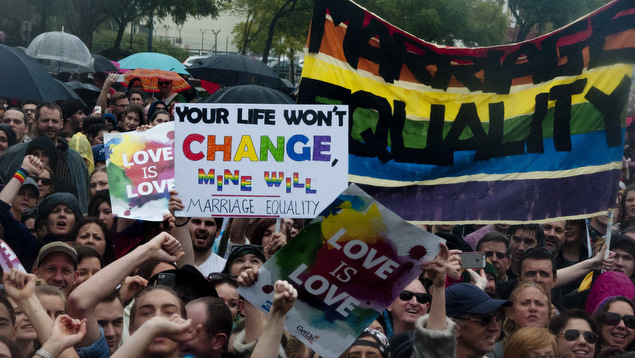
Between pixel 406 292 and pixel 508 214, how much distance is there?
3.03 ft

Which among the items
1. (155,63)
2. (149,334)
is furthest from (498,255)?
(155,63)

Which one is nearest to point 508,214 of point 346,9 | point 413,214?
point 413,214

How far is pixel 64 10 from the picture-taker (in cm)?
4038

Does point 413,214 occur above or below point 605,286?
above

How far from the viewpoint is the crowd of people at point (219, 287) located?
449cm

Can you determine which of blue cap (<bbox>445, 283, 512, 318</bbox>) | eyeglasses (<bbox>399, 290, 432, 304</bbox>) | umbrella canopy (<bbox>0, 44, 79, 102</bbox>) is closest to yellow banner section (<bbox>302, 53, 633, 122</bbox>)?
eyeglasses (<bbox>399, 290, 432, 304</bbox>)

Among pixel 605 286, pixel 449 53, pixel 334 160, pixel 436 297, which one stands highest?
pixel 449 53

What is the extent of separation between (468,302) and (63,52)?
564 inches

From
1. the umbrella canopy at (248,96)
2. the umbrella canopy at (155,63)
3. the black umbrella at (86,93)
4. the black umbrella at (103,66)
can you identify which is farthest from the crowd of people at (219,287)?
the black umbrella at (103,66)

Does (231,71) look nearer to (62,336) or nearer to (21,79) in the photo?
(21,79)

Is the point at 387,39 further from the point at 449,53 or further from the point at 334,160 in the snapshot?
the point at 334,160

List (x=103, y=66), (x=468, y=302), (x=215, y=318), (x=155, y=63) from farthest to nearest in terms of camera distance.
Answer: (x=103, y=66) < (x=155, y=63) < (x=468, y=302) < (x=215, y=318)

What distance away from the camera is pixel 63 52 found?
1811 centimetres

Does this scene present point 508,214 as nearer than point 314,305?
No
